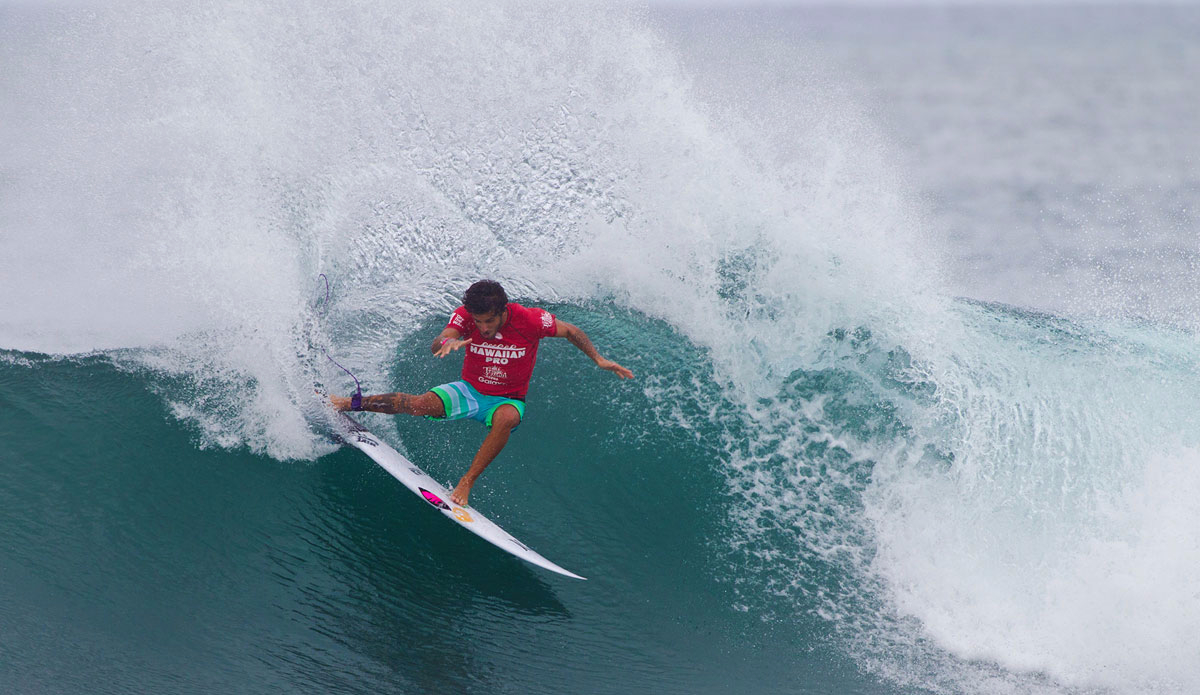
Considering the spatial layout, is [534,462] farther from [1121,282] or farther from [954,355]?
[1121,282]

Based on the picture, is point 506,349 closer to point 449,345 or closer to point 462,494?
point 449,345

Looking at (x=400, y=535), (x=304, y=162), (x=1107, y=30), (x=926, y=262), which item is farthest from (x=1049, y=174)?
(x=1107, y=30)

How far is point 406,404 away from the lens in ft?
20.3

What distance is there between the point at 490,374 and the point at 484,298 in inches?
29.5

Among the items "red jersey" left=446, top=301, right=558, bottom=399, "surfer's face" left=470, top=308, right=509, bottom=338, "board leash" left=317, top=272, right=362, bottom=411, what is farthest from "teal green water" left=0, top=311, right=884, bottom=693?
"surfer's face" left=470, top=308, right=509, bottom=338

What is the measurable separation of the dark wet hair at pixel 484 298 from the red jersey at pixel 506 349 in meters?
0.30

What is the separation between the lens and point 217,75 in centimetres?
859

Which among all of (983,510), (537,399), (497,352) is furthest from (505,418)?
(983,510)

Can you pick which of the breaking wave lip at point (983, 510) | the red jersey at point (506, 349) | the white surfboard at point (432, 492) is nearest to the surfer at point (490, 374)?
the red jersey at point (506, 349)

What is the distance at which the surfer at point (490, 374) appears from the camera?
5.80m

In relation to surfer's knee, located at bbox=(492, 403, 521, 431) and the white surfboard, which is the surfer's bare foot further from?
surfer's knee, located at bbox=(492, 403, 521, 431)

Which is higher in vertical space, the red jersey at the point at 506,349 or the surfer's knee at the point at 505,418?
the red jersey at the point at 506,349

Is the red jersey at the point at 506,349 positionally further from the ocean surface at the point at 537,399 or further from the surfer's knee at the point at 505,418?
the ocean surface at the point at 537,399

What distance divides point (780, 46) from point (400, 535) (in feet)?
69.0
